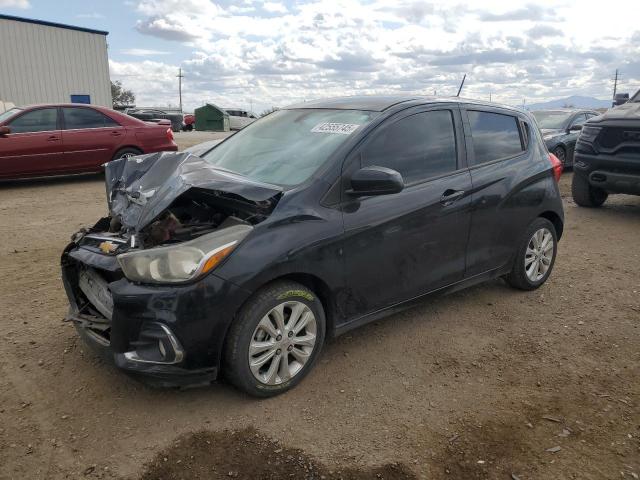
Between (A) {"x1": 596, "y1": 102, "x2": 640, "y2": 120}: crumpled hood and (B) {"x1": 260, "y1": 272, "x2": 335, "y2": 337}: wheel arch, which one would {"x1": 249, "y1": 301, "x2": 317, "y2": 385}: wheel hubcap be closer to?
(B) {"x1": 260, "y1": 272, "x2": 335, "y2": 337}: wheel arch

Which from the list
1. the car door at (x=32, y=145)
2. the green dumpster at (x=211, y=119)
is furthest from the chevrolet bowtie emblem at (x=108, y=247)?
the green dumpster at (x=211, y=119)

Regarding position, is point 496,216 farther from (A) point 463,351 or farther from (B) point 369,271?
(B) point 369,271

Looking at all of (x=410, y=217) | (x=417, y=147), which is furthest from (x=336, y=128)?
(x=410, y=217)

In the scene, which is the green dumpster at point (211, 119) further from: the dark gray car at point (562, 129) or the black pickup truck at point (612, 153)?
the black pickup truck at point (612, 153)

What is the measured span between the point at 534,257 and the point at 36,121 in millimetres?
8591

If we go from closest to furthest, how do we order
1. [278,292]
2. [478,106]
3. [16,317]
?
[278,292], [16,317], [478,106]

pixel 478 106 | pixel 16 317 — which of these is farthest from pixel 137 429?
pixel 478 106

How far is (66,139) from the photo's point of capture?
977 cm

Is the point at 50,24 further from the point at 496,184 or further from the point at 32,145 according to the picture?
the point at 496,184

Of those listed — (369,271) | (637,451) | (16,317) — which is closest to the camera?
(637,451)

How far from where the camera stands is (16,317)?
4117 millimetres

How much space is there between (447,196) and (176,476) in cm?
249

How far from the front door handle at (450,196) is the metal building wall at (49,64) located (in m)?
25.3

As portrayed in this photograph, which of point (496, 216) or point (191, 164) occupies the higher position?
point (191, 164)
